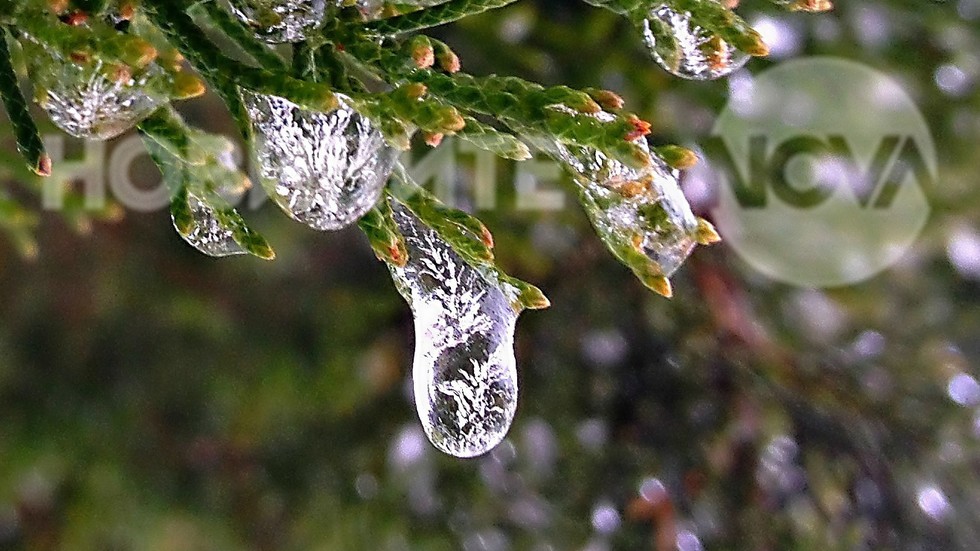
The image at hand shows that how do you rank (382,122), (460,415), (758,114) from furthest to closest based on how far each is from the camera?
1. (758,114)
2. (460,415)
3. (382,122)

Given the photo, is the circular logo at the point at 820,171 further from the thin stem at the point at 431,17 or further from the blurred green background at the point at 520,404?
the thin stem at the point at 431,17

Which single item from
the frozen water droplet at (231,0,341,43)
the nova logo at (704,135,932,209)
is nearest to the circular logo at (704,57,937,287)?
the nova logo at (704,135,932,209)

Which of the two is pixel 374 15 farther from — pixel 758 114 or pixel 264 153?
pixel 758 114

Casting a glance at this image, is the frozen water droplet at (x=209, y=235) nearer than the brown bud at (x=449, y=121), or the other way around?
the brown bud at (x=449, y=121)

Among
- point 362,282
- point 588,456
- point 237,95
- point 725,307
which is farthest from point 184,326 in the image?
point 237,95

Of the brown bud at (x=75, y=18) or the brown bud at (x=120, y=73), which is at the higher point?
the brown bud at (x=75, y=18)

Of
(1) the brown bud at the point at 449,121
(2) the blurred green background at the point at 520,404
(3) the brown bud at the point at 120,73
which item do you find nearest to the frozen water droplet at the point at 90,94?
(3) the brown bud at the point at 120,73
